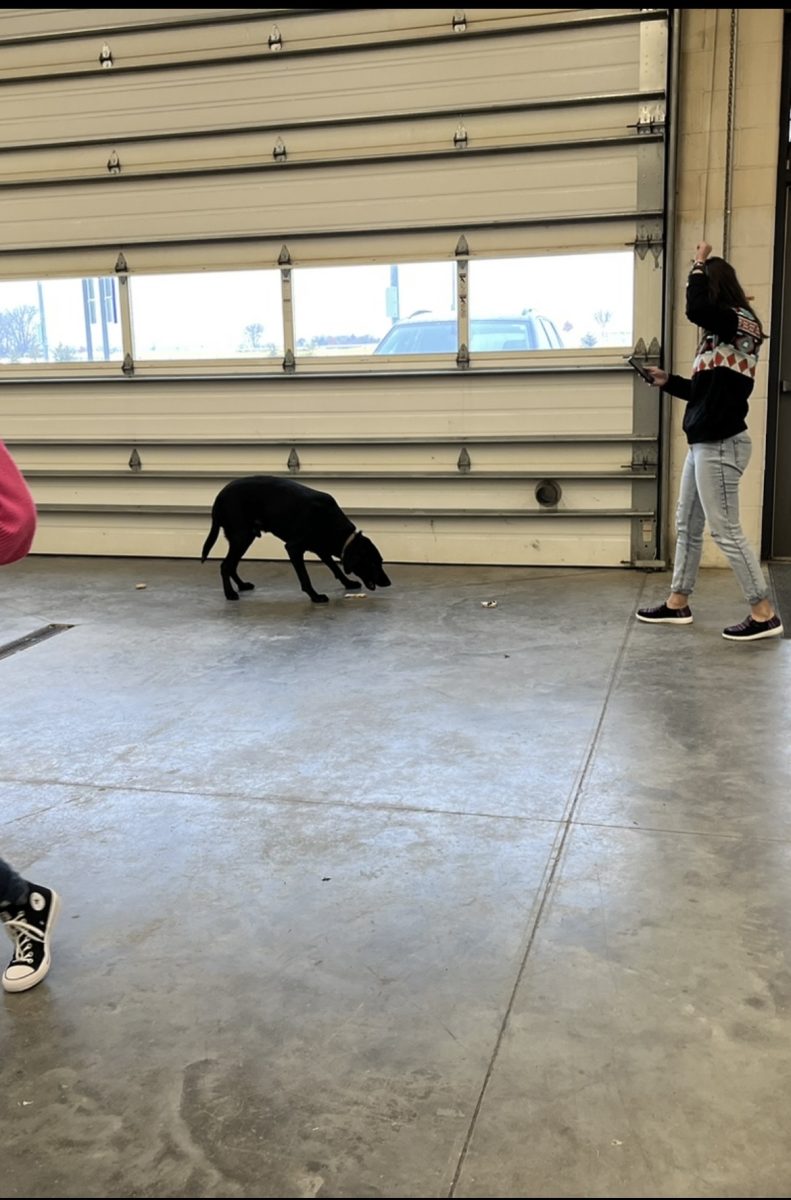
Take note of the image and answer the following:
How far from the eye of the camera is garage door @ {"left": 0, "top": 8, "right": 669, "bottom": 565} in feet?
22.5

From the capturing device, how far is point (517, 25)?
6703 millimetres

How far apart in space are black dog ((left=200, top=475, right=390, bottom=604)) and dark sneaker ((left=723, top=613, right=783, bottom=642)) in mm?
2240

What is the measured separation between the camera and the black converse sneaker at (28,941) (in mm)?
2406

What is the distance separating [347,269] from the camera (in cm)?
744

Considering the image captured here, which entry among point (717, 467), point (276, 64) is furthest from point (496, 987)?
point (276, 64)

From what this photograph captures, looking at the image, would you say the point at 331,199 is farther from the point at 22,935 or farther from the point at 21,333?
the point at 22,935

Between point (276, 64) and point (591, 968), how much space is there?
22.4 ft

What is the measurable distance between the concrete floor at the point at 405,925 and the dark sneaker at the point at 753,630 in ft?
0.27

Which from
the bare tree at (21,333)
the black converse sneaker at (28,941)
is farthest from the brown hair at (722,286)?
the bare tree at (21,333)

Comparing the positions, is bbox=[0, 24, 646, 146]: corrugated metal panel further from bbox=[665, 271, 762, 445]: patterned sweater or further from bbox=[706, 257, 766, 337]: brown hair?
bbox=[665, 271, 762, 445]: patterned sweater

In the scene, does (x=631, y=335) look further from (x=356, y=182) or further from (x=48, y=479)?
(x=48, y=479)

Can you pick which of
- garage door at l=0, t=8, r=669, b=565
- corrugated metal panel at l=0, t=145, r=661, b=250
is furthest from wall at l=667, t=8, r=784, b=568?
corrugated metal panel at l=0, t=145, r=661, b=250

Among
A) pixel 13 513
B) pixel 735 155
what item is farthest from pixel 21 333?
pixel 13 513

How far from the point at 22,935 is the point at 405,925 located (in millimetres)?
924
